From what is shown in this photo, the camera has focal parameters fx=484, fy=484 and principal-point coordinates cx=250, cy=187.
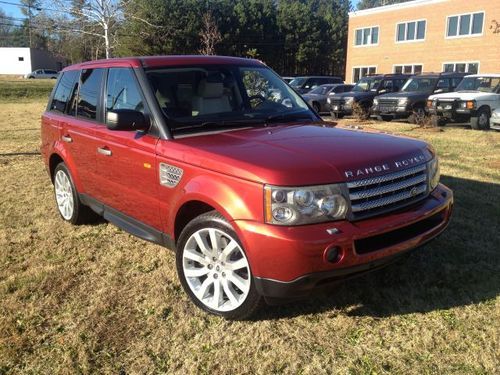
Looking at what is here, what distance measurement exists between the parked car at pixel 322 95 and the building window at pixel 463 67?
1598 cm

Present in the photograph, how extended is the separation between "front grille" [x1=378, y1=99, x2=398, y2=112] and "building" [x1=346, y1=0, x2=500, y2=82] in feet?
64.1

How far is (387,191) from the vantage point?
3154 mm

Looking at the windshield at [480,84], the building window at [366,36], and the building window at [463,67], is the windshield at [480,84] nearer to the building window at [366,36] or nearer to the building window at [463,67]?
the building window at [463,67]

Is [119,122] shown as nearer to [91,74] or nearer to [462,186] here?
[91,74]

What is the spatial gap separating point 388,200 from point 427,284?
41.9 inches

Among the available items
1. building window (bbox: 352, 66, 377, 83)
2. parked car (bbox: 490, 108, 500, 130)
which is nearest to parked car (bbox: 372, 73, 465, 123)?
parked car (bbox: 490, 108, 500, 130)

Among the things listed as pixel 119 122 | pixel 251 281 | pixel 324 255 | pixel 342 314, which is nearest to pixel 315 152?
pixel 324 255

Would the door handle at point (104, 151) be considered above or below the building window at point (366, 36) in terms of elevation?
below

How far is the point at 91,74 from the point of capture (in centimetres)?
487

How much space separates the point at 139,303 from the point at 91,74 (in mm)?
2455

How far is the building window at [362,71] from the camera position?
134 feet

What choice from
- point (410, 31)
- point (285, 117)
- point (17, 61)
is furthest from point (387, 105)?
point (17, 61)

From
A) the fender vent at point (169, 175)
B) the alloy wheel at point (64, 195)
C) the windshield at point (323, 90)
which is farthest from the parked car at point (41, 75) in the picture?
the fender vent at point (169, 175)

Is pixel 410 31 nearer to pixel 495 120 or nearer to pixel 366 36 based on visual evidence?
pixel 366 36
